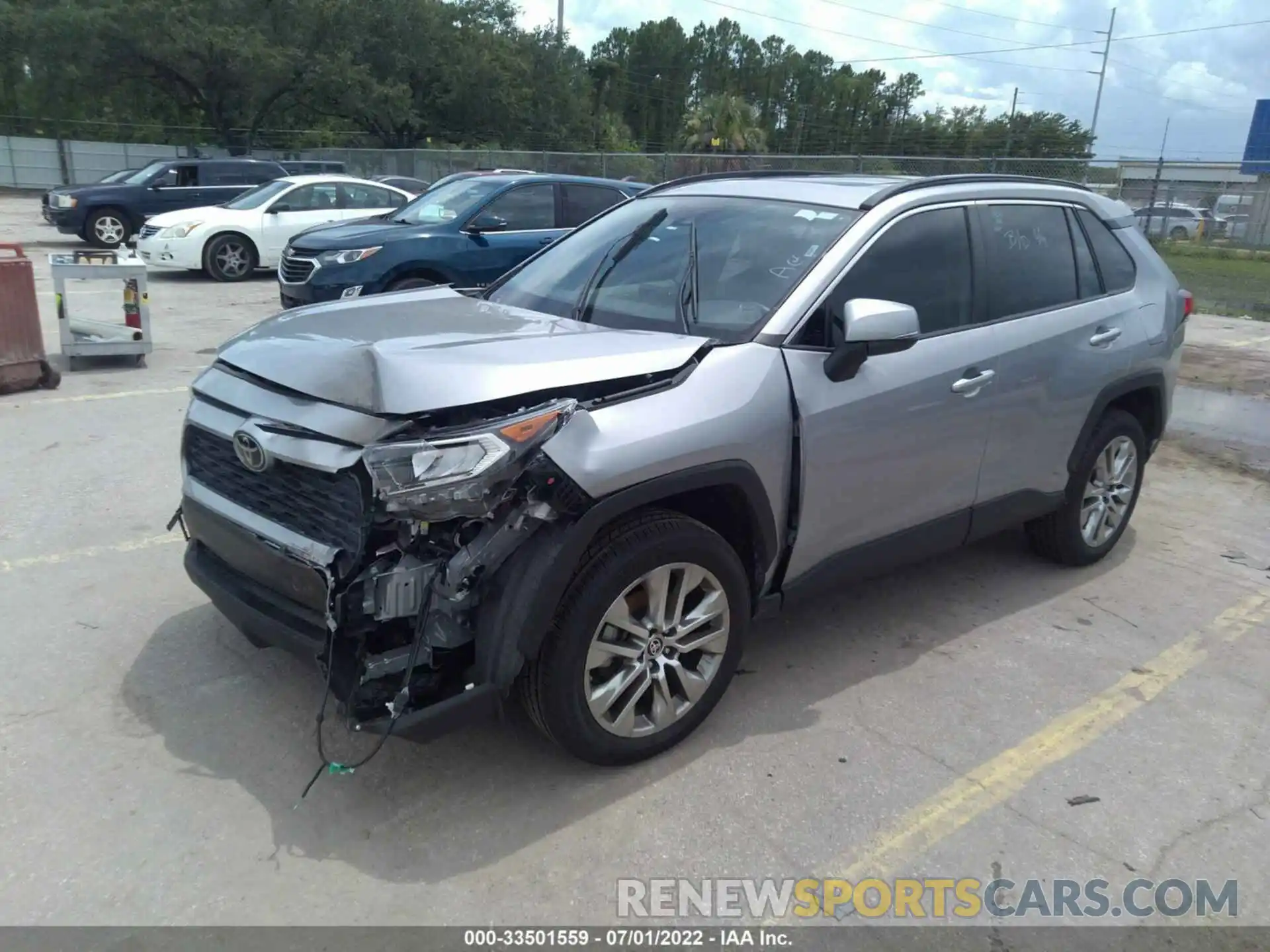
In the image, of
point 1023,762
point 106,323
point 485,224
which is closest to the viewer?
point 1023,762

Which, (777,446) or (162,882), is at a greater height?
(777,446)

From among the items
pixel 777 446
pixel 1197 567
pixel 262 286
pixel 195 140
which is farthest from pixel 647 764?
pixel 195 140

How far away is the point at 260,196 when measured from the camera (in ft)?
49.6

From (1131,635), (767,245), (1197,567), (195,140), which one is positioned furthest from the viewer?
(195,140)

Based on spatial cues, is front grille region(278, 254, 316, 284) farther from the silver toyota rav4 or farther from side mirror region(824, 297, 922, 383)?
side mirror region(824, 297, 922, 383)

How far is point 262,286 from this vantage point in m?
14.5

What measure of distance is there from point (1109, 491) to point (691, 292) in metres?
2.63

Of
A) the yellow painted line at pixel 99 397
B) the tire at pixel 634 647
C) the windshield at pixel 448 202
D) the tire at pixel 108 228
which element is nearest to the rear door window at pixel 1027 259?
the tire at pixel 634 647

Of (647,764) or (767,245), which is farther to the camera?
(767,245)

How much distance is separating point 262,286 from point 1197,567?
513 inches

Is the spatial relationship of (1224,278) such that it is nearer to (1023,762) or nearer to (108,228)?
(1023,762)

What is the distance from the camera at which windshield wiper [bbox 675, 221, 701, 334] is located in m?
3.62

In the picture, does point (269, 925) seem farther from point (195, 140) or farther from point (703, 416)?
point (195, 140)

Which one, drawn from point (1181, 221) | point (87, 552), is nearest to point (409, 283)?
point (87, 552)
